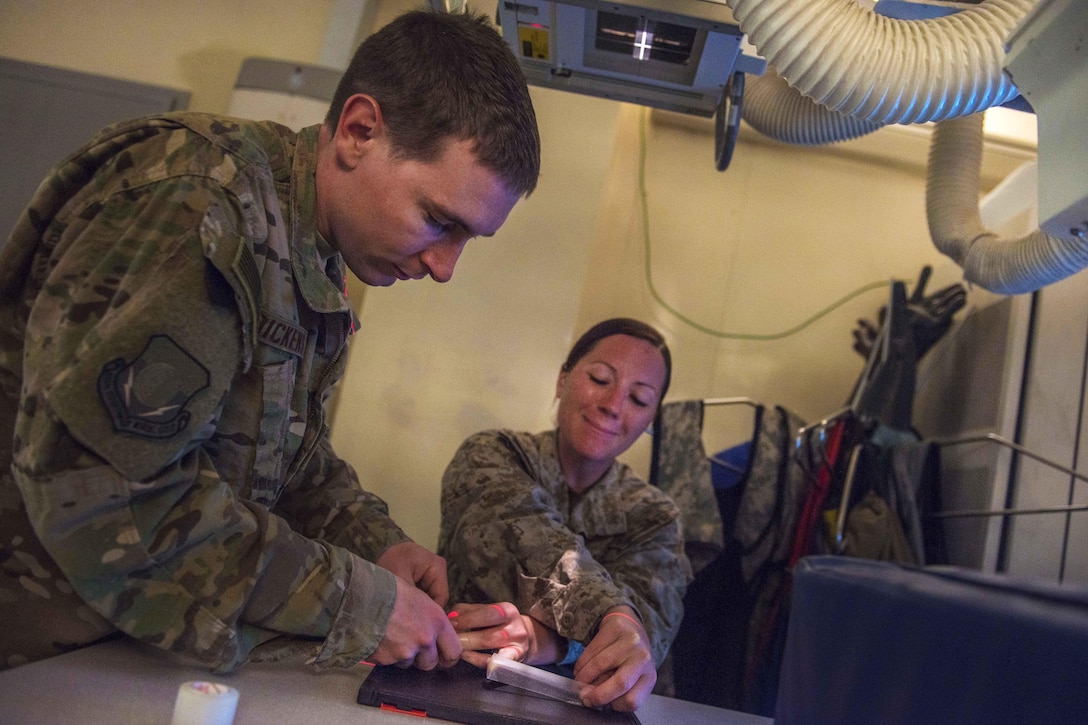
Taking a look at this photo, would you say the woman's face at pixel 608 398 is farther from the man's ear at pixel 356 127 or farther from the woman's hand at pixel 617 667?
the man's ear at pixel 356 127

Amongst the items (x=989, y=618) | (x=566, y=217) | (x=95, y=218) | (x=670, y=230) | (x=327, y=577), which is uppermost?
(x=670, y=230)

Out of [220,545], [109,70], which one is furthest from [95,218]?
[109,70]

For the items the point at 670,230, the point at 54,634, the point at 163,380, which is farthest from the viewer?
the point at 670,230

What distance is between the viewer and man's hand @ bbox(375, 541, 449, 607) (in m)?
1.12

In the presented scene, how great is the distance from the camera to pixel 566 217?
2.37m

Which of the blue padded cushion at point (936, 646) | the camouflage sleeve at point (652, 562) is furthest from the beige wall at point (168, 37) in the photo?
the blue padded cushion at point (936, 646)

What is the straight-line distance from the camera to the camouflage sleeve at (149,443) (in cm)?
66

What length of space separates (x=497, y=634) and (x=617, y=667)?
19 cm

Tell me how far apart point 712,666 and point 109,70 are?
8.07ft

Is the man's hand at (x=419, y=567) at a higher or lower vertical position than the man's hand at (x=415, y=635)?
higher

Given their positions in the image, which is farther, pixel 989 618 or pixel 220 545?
pixel 220 545

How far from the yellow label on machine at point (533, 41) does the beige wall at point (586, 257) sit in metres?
1.00

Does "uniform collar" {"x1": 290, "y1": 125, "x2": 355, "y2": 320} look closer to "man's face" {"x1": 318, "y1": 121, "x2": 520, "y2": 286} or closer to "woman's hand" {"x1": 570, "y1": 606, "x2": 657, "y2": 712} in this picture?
"man's face" {"x1": 318, "y1": 121, "x2": 520, "y2": 286}

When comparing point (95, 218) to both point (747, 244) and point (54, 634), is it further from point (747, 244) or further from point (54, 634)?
point (747, 244)
